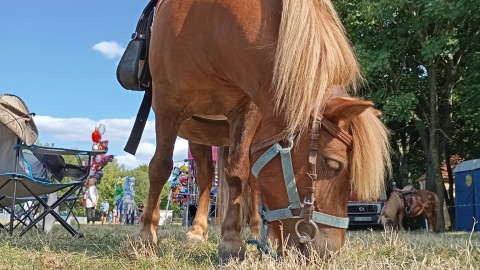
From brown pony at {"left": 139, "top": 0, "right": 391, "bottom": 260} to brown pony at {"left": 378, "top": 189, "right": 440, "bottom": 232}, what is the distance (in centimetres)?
1054

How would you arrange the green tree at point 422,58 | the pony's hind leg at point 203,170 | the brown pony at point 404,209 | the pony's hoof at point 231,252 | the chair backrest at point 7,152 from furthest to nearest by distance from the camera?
the green tree at point 422,58 → the brown pony at point 404,209 → the chair backrest at point 7,152 → the pony's hind leg at point 203,170 → the pony's hoof at point 231,252

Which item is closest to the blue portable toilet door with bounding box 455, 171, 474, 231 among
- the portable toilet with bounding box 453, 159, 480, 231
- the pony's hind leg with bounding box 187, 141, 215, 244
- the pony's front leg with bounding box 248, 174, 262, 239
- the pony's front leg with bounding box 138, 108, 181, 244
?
the portable toilet with bounding box 453, 159, 480, 231

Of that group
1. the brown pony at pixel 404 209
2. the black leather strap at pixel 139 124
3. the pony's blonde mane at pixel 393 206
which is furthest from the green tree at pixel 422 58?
the black leather strap at pixel 139 124

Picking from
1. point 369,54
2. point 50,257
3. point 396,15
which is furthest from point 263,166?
point 396,15

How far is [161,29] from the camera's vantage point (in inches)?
151

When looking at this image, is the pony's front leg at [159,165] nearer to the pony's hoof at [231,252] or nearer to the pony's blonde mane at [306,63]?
the pony's hoof at [231,252]

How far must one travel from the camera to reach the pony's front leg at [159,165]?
3.68 m

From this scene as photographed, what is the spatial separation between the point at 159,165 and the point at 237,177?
24.7 inches

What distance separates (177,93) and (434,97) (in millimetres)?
13554

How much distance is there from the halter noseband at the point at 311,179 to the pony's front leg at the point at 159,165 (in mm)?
1190

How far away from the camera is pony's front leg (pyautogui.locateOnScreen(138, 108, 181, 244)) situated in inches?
145

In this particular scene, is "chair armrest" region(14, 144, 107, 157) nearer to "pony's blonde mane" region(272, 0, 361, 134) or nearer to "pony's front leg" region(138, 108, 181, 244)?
"pony's front leg" region(138, 108, 181, 244)

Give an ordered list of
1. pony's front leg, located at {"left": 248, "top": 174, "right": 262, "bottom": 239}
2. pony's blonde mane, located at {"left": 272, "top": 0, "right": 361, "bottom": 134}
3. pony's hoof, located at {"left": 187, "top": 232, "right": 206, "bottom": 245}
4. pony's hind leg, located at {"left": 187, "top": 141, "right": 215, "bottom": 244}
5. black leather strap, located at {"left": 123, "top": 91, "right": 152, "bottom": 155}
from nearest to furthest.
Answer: pony's blonde mane, located at {"left": 272, "top": 0, "right": 361, "bottom": 134}, black leather strap, located at {"left": 123, "top": 91, "right": 152, "bottom": 155}, pony's hoof, located at {"left": 187, "top": 232, "right": 206, "bottom": 245}, pony's front leg, located at {"left": 248, "top": 174, "right": 262, "bottom": 239}, pony's hind leg, located at {"left": 187, "top": 141, "right": 215, "bottom": 244}

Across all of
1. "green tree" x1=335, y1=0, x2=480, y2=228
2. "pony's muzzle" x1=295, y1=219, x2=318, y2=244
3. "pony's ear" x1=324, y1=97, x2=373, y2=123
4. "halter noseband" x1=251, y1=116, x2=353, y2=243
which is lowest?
"pony's muzzle" x1=295, y1=219, x2=318, y2=244
